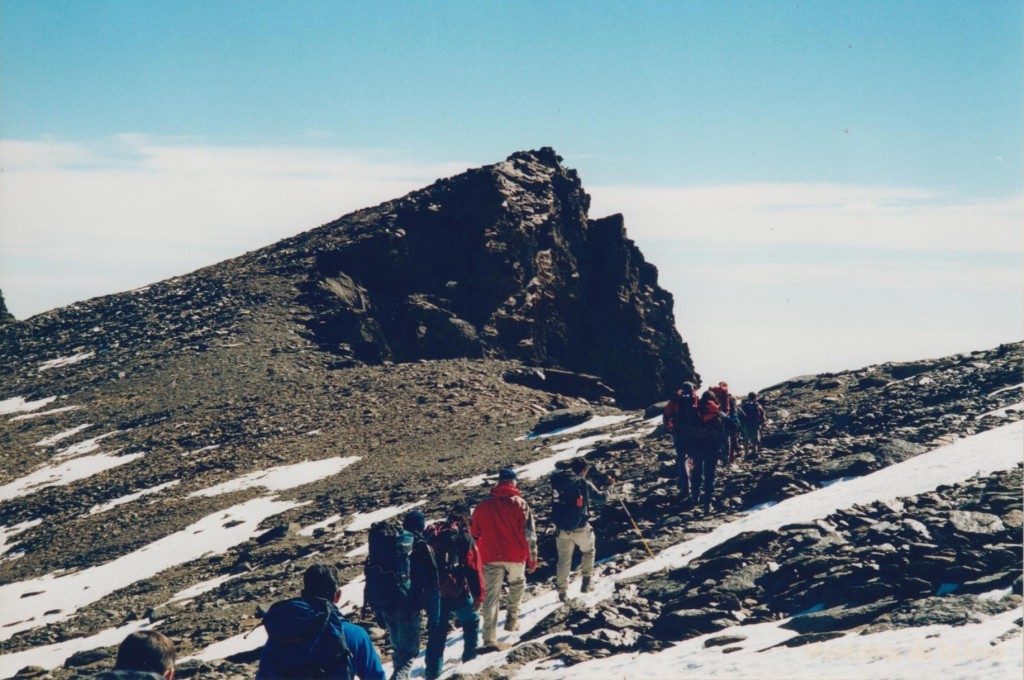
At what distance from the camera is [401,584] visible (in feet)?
35.9

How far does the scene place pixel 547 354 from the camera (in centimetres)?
6744

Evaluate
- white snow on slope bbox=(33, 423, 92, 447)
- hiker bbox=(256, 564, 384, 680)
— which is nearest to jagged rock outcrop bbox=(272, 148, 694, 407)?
white snow on slope bbox=(33, 423, 92, 447)

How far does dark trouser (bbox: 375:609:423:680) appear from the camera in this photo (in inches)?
433

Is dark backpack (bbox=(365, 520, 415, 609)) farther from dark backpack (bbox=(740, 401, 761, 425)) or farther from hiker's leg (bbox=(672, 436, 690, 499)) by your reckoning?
dark backpack (bbox=(740, 401, 761, 425))

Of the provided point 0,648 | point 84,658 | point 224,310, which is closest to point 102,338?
point 224,310

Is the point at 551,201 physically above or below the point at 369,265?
above

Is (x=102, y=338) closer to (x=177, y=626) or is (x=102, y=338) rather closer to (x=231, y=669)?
(x=177, y=626)

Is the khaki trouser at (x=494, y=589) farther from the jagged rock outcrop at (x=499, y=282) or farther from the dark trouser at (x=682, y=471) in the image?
the jagged rock outcrop at (x=499, y=282)

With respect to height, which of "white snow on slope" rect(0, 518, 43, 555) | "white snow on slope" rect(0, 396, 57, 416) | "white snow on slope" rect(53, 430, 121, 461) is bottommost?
"white snow on slope" rect(0, 518, 43, 555)

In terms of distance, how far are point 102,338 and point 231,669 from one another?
166 ft

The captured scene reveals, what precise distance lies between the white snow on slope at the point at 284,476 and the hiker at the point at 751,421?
17.3m

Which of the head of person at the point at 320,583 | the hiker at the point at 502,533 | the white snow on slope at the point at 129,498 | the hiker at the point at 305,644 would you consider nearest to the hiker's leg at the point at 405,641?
the hiker at the point at 502,533

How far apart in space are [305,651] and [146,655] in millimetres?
1198

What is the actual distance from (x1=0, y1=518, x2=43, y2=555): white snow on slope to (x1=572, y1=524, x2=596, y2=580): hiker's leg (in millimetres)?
26919
